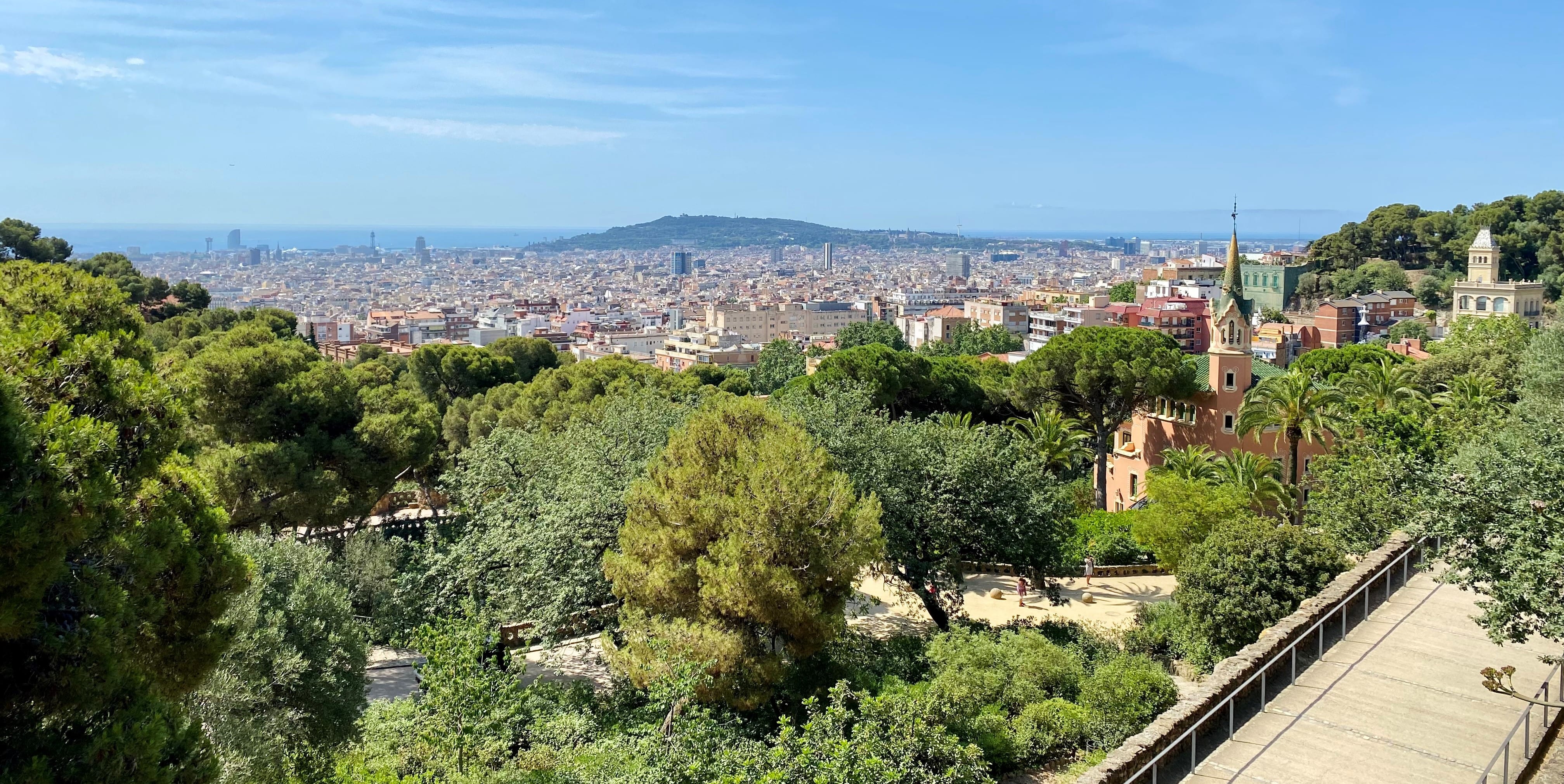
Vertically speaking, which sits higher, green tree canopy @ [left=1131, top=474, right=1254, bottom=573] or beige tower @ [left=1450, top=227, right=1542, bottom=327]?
beige tower @ [left=1450, top=227, right=1542, bottom=327]

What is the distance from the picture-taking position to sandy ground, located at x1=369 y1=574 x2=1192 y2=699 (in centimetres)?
1514

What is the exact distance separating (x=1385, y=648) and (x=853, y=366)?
71.8ft

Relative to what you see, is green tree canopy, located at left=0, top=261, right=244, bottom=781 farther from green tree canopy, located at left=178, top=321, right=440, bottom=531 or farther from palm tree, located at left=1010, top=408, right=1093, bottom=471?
palm tree, located at left=1010, top=408, right=1093, bottom=471

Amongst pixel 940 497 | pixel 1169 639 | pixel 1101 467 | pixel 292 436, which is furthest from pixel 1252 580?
pixel 1101 467

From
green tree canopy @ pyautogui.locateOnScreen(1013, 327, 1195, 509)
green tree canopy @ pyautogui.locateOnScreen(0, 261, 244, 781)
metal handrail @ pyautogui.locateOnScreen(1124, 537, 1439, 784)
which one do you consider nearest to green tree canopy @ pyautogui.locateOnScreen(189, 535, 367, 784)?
green tree canopy @ pyautogui.locateOnScreen(0, 261, 244, 781)

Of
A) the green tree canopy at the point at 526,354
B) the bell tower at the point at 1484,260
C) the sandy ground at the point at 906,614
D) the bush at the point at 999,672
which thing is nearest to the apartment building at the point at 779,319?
the bell tower at the point at 1484,260

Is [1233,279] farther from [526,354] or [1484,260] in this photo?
[1484,260]

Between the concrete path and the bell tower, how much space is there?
65313mm

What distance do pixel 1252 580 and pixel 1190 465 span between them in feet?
37.0

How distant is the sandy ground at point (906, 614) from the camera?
15.1 meters

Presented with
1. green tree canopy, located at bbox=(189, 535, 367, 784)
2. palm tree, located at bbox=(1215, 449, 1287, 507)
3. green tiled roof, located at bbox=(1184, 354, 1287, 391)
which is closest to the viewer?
green tree canopy, located at bbox=(189, 535, 367, 784)

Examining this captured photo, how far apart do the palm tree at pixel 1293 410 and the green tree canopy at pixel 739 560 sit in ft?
44.4

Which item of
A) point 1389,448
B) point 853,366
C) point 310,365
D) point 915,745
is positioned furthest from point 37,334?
point 853,366

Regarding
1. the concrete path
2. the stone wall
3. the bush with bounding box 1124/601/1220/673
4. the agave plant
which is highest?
the agave plant
